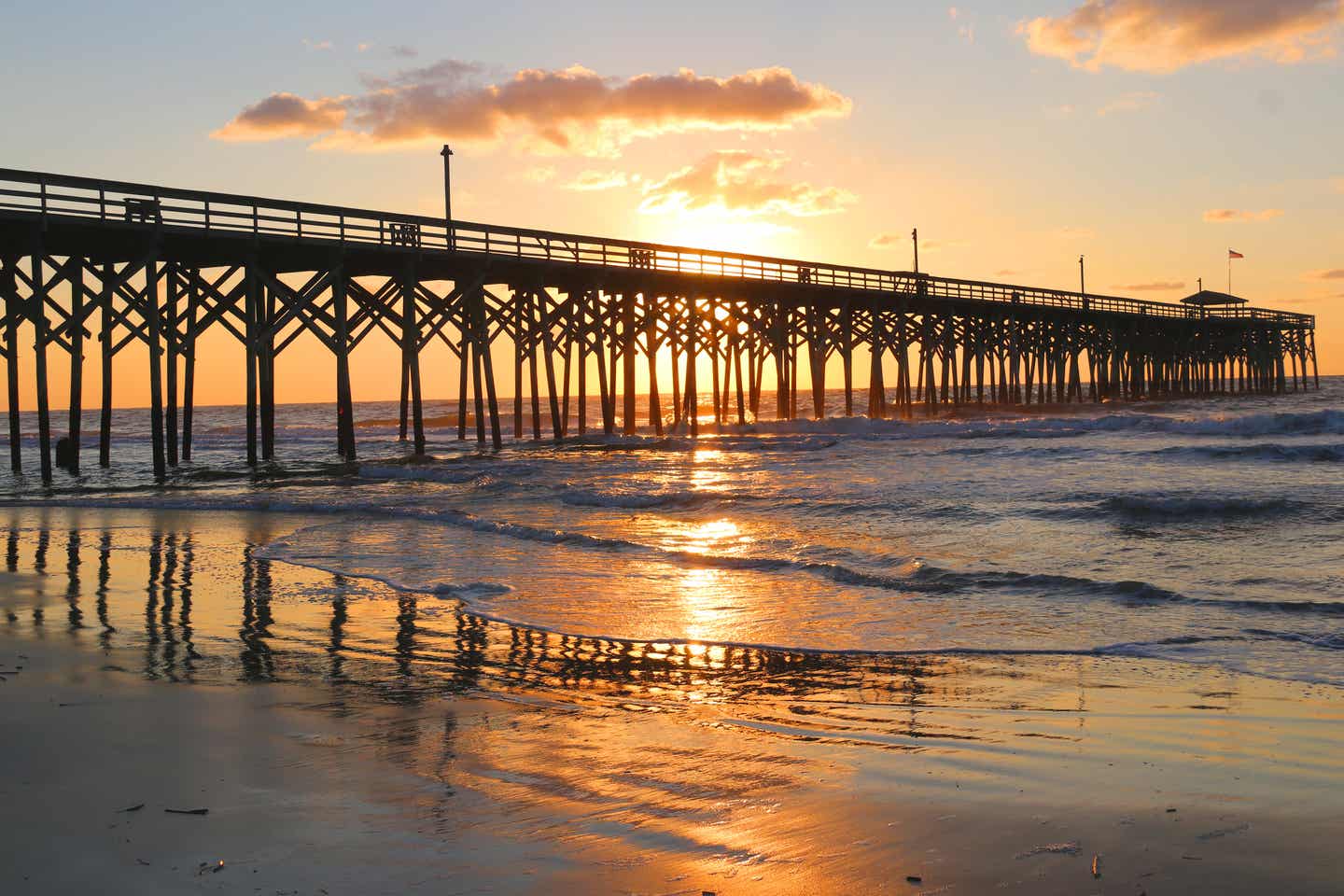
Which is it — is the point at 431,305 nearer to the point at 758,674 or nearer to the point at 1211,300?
the point at 758,674

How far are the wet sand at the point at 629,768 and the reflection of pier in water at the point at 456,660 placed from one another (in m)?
0.03

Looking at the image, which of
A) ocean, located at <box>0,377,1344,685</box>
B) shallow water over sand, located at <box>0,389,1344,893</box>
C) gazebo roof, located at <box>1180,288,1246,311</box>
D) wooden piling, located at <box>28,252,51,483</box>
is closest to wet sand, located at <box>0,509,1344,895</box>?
shallow water over sand, located at <box>0,389,1344,893</box>

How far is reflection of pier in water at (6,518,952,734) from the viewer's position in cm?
602

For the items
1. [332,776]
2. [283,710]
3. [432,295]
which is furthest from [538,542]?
[432,295]

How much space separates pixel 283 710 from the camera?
17.6 ft

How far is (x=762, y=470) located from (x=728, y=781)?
60.2ft

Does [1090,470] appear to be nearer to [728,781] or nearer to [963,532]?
[963,532]

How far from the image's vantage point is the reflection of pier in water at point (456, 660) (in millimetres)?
6020

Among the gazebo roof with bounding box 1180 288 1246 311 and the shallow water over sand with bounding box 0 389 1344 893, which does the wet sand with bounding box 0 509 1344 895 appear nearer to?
the shallow water over sand with bounding box 0 389 1344 893

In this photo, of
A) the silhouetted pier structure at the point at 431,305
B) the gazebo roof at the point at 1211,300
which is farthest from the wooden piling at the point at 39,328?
the gazebo roof at the point at 1211,300

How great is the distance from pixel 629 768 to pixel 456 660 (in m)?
2.49

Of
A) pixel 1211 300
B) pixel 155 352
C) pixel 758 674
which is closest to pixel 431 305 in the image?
pixel 155 352

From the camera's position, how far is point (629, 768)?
4.50 m

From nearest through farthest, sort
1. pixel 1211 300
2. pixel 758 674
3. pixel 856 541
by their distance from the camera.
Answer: pixel 758 674
pixel 856 541
pixel 1211 300
